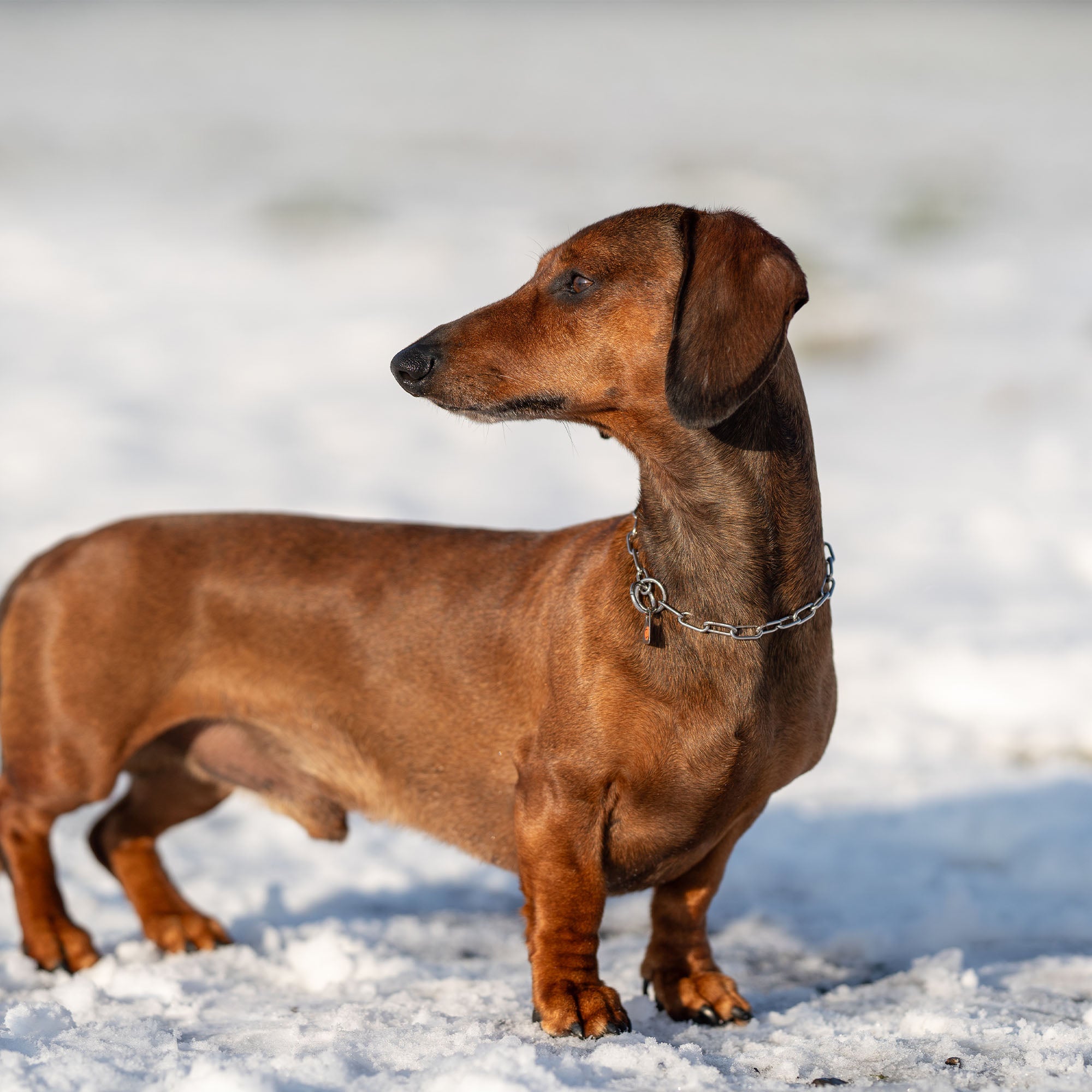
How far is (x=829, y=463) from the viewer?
1146 centimetres

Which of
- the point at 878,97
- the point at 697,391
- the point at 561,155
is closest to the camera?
the point at 697,391

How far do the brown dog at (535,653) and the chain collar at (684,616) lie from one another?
0.04ft

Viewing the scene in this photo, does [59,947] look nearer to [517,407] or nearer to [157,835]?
[157,835]

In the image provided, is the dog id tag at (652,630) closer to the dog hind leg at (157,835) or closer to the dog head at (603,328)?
the dog head at (603,328)

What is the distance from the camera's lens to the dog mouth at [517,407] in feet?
10.6

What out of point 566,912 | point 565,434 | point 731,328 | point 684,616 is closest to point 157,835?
point 566,912

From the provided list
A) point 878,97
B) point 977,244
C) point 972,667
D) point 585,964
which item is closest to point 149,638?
point 585,964

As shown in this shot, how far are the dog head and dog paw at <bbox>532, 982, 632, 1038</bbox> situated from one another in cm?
140

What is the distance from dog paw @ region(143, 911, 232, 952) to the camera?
431 cm

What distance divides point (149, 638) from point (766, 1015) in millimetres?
2173

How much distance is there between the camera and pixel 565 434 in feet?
39.7

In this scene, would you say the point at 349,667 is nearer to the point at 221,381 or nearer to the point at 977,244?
the point at 221,381

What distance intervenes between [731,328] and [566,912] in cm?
152

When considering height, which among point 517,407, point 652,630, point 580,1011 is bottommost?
point 580,1011
